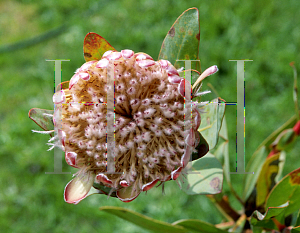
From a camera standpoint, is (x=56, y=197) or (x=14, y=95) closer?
(x=56, y=197)

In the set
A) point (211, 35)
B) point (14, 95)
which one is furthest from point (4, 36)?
point (211, 35)

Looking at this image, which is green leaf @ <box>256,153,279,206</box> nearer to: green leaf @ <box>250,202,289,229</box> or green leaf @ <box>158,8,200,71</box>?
green leaf @ <box>250,202,289,229</box>

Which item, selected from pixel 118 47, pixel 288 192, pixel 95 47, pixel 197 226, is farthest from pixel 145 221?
pixel 118 47

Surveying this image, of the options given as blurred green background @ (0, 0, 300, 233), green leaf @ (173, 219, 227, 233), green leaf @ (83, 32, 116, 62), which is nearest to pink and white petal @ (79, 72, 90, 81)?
green leaf @ (83, 32, 116, 62)

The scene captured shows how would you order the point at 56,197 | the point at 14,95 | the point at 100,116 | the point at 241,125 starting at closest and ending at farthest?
1. the point at 100,116
2. the point at 241,125
3. the point at 56,197
4. the point at 14,95

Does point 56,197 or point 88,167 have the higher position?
point 88,167

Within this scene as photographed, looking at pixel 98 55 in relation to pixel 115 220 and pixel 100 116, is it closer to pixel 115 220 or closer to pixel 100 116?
pixel 100 116

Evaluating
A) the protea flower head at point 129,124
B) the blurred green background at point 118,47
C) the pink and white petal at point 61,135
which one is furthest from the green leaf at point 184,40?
the blurred green background at point 118,47
